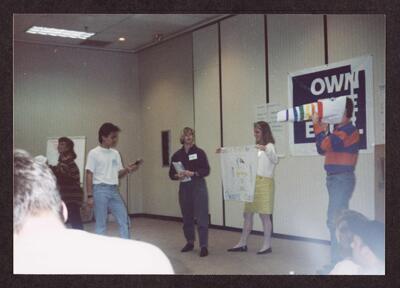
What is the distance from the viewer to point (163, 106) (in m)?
4.88

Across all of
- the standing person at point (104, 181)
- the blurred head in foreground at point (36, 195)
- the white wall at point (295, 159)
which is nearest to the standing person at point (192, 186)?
the standing person at point (104, 181)

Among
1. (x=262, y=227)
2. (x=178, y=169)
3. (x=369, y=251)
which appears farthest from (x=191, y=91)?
(x=369, y=251)

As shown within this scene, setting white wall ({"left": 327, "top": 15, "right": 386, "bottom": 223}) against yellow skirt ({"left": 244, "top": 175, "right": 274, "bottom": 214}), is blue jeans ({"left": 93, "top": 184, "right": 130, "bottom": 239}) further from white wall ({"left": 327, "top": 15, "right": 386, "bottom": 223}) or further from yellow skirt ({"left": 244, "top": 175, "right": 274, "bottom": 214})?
white wall ({"left": 327, "top": 15, "right": 386, "bottom": 223})

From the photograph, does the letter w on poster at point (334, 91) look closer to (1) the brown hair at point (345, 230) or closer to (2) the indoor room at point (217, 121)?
(2) the indoor room at point (217, 121)

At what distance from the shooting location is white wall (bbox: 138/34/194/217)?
4.65m

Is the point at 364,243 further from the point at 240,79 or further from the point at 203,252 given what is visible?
the point at 240,79

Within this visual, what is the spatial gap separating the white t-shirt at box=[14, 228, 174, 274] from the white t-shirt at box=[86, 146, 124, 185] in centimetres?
117

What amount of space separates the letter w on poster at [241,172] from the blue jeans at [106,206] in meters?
1.04

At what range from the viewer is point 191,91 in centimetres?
506

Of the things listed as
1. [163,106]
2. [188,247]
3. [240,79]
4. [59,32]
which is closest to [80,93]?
[59,32]

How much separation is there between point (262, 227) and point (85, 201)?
60.8 inches

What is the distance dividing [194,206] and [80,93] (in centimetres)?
148

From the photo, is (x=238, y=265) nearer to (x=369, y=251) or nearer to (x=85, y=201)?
(x=369, y=251)

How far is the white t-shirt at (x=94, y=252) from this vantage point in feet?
4.61
